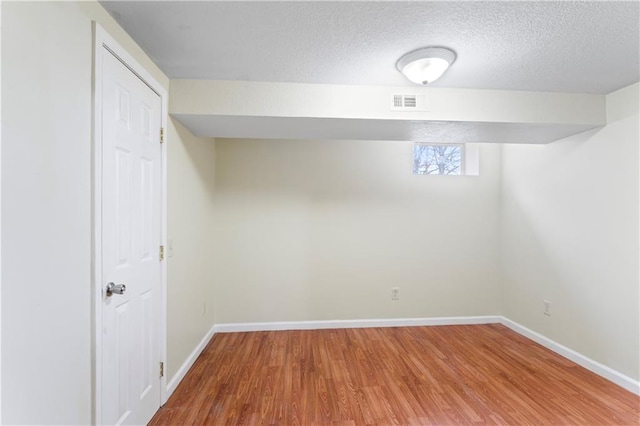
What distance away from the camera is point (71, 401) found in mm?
1125

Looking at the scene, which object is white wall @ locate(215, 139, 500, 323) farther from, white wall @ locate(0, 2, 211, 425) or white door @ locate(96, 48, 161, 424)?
white wall @ locate(0, 2, 211, 425)

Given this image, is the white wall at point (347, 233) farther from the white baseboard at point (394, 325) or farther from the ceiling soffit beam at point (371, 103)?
the ceiling soffit beam at point (371, 103)

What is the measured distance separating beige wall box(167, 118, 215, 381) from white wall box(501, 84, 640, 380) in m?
3.47

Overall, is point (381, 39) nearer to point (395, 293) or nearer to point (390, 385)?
point (390, 385)

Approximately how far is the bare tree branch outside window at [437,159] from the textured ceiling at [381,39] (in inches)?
54.0

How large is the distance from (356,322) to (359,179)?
5.57ft

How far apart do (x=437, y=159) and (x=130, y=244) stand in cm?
330

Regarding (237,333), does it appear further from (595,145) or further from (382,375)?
(595,145)

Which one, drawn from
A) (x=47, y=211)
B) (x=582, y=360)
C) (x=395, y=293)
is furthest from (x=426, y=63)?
(x=582, y=360)

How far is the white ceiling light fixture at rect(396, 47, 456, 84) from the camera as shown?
5.34 ft

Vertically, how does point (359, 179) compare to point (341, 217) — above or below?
above

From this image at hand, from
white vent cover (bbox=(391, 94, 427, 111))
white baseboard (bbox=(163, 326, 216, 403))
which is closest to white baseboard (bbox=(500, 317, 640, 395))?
white vent cover (bbox=(391, 94, 427, 111))

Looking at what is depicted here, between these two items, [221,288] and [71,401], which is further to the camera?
[221,288]

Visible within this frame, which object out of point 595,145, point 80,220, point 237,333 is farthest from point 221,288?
point 595,145
